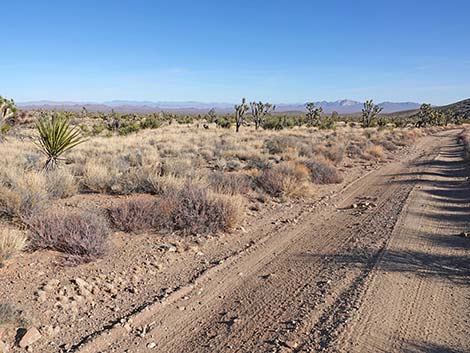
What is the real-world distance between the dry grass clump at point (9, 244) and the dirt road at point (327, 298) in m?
2.30

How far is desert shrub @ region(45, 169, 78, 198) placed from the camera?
32.7 ft

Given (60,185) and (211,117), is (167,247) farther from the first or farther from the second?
(211,117)

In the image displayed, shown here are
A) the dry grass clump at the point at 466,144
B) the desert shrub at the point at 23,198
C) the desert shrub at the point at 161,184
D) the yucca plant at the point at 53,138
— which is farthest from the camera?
the dry grass clump at the point at 466,144

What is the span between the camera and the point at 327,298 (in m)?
5.92

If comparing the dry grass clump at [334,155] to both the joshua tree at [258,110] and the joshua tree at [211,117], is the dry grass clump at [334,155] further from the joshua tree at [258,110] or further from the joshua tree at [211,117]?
the joshua tree at [211,117]

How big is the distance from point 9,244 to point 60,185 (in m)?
4.27

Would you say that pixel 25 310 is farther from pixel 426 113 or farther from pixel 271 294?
pixel 426 113

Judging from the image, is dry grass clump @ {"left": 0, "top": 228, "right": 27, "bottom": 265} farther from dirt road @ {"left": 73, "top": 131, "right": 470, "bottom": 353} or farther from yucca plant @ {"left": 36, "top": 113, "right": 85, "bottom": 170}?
yucca plant @ {"left": 36, "top": 113, "right": 85, "bottom": 170}

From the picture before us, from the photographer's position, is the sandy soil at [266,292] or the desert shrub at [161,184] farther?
the desert shrub at [161,184]

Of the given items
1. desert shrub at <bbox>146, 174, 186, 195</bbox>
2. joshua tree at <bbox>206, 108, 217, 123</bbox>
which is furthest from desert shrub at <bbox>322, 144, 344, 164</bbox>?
joshua tree at <bbox>206, 108, 217, 123</bbox>

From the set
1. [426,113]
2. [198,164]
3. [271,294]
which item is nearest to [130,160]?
[198,164]

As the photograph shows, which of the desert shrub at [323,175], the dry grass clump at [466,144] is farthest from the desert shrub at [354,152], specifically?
the desert shrub at [323,175]

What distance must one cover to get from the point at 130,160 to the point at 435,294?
13545 mm

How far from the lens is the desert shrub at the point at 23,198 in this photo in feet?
26.0
